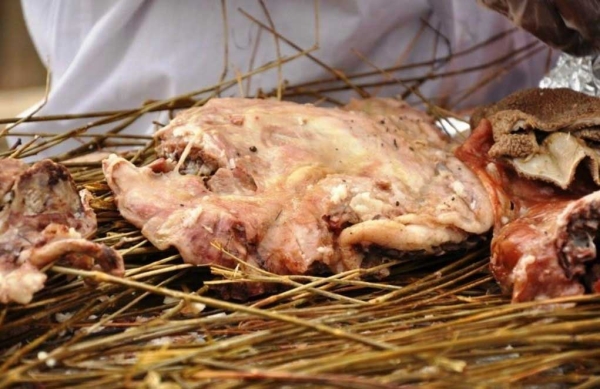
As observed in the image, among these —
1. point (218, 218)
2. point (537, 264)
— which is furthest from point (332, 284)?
point (537, 264)

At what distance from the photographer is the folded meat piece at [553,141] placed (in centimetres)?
134

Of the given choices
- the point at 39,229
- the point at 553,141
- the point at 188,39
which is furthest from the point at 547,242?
the point at 188,39

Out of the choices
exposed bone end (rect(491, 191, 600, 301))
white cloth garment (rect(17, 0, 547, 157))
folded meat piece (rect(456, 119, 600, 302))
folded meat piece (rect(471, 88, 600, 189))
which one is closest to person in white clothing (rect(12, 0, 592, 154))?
white cloth garment (rect(17, 0, 547, 157))

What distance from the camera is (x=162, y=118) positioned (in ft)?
7.53

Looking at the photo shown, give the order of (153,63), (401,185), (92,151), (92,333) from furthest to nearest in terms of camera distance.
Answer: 1. (153,63)
2. (92,151)
3. (401,185)
4. (92,333)

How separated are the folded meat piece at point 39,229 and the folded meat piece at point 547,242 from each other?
2.04 ft

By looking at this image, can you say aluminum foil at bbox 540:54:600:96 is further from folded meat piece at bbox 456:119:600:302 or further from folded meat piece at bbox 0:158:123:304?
folded meat piece at bbox 0:158:123:304

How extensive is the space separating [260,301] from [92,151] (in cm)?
77

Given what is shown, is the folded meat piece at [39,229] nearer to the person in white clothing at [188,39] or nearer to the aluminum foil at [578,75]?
the person in white clothing at [188,39]

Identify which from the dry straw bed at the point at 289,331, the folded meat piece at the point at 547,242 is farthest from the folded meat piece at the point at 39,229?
the folded meat piece at the point at 547,242

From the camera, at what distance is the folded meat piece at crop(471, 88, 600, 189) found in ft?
4.40

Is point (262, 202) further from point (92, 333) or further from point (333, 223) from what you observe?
point (92, 333)

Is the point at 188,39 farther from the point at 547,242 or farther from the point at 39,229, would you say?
the point at 547,242

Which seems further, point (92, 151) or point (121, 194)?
point (92, 151)
